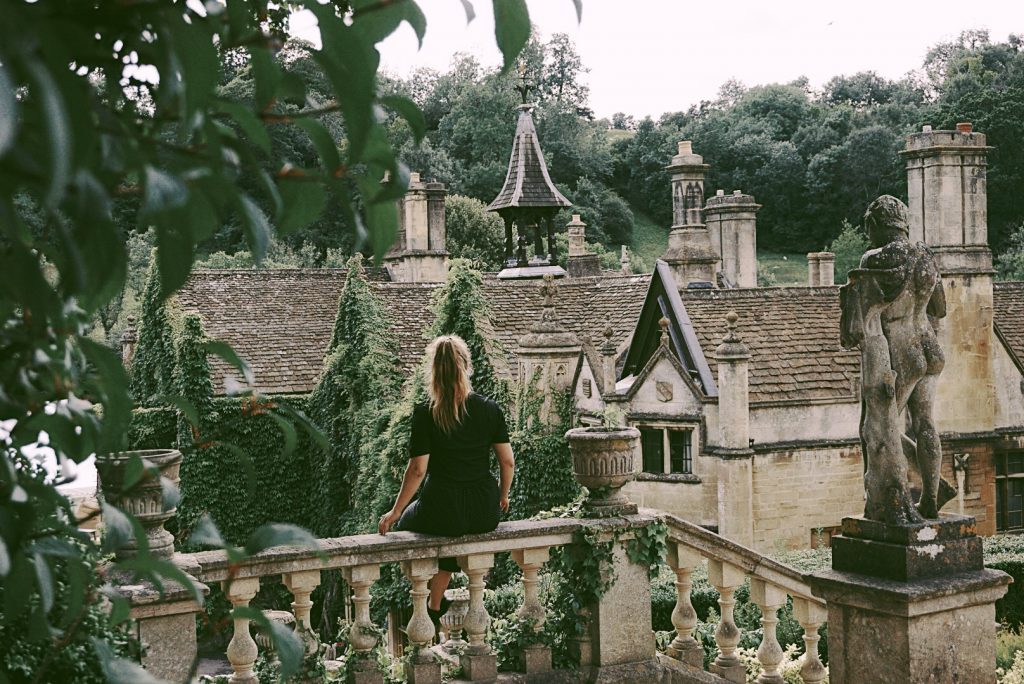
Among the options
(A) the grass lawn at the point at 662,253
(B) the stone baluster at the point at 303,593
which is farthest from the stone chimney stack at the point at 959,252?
(A) the grass lawn at the point at 662,253

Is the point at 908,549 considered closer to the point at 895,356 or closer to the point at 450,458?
the point at 895,356

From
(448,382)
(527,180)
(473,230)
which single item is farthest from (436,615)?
(473,230)

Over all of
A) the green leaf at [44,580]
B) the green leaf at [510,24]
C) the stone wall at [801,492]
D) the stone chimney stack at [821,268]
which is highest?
the stone chimney stack at [821,268]

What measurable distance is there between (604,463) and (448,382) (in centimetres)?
91

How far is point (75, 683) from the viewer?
349 cm

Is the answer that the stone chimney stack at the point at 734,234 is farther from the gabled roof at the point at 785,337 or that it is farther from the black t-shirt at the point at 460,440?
the black t-shirt at the point at 460,440

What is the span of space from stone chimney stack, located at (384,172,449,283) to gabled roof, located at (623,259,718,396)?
1026 centimetres

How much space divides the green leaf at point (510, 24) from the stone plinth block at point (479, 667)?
455 cm

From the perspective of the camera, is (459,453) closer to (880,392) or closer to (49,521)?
(880,392)

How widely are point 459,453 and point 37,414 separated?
4.22 metres

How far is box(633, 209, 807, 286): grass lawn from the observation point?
54250mm

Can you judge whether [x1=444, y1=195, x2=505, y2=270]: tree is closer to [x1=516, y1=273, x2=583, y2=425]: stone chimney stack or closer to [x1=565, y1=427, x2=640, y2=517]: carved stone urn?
[x1=516, y1=273, x2=583, y2=425]: stone chimney stack

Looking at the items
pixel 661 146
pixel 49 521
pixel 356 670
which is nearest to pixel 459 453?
pixel 356 670

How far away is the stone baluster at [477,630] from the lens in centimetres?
536
